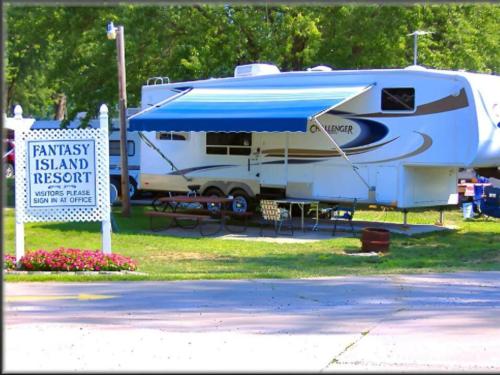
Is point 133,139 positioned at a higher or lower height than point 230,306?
higher

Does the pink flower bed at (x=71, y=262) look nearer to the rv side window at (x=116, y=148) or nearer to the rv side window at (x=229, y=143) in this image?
the rv side window at (x=229, y=143)

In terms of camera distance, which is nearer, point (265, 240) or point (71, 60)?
point (265, 240)

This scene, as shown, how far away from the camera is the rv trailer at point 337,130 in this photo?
656 inches

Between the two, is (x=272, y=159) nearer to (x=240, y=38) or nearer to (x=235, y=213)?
(x=235, y=213)

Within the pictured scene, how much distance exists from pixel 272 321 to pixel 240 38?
17.0 meters

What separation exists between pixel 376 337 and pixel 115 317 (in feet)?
9.20

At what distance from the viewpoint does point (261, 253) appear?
1523 cm

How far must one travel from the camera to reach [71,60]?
26.0m

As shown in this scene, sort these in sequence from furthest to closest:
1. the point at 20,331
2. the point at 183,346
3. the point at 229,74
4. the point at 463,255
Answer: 1. the point at 229,74
2. the point at 463,255
3. the point at 20,331
4. the point at 183,346

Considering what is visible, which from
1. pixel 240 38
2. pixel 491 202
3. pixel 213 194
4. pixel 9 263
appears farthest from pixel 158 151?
pixel 9 263

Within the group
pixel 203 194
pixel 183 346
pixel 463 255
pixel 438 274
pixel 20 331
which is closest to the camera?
pixel 183 346

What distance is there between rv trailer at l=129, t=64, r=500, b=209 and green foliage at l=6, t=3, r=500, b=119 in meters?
3.41

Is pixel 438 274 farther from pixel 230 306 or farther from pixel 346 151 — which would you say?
pixel 346 151

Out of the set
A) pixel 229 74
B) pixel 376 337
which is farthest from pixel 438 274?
pixel 229 74
